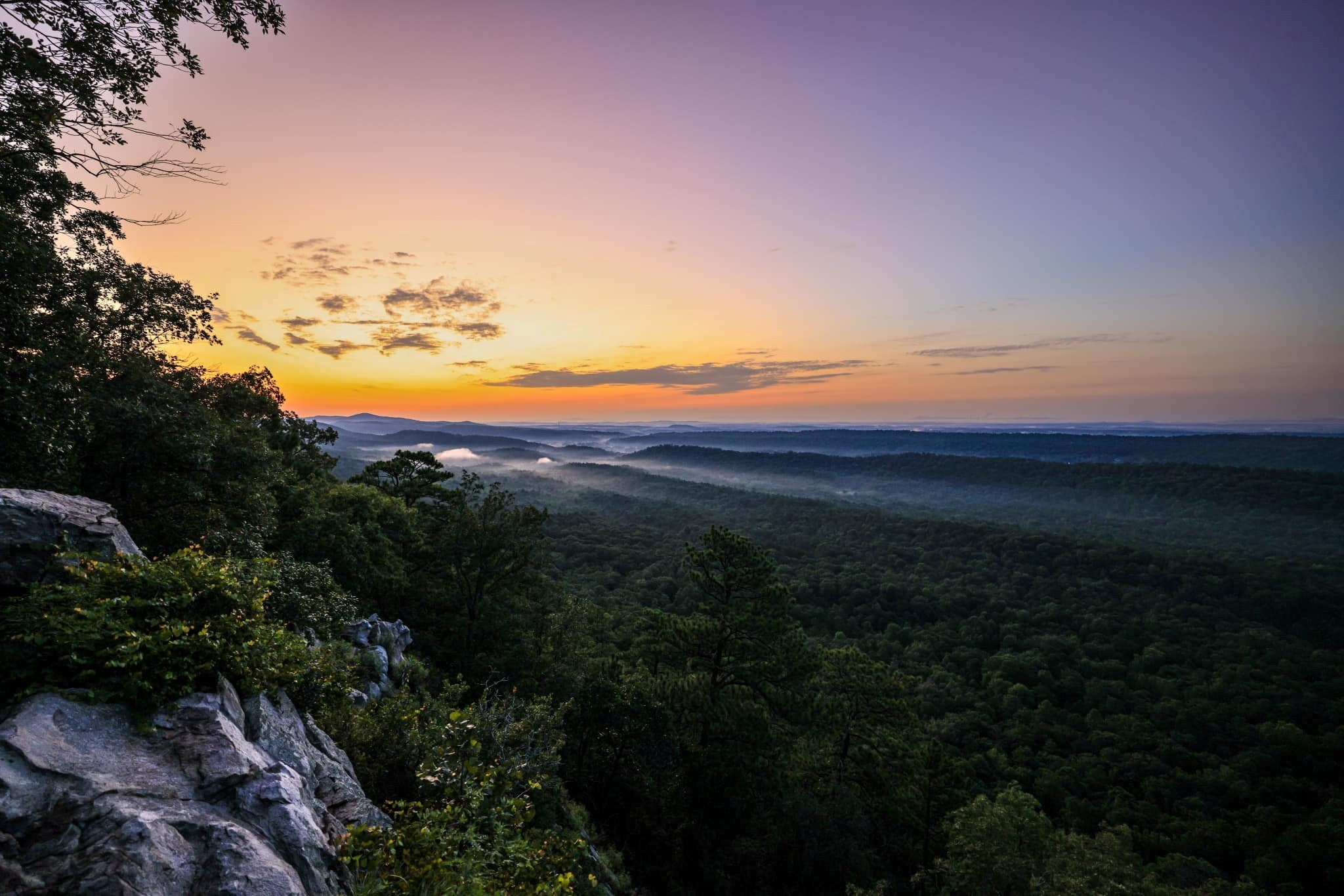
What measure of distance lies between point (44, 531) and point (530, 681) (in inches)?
721

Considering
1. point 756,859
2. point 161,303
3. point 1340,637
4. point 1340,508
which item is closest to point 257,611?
point 161,303

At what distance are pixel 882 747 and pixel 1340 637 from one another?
4376 inches

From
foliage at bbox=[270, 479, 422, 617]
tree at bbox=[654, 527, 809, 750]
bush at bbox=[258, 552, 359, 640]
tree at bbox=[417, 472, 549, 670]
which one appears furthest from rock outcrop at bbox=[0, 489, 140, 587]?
tree at bbox=[654, 527, 809, 750]

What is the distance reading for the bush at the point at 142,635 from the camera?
18.1 feet

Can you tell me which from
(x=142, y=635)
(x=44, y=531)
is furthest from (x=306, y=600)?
(x=142, y=635)

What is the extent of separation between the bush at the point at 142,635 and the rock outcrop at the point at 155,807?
1.08 feet

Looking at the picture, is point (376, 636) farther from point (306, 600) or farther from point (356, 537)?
point (356, 537)

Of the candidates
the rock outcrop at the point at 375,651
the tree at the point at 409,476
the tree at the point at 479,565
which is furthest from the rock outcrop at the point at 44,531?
the tree at the point at 409,476

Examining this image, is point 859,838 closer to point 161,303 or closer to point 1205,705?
point 161,303

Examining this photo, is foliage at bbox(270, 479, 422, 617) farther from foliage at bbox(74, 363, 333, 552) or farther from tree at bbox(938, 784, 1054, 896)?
tree at bbox(938, 784, 1054, 896)

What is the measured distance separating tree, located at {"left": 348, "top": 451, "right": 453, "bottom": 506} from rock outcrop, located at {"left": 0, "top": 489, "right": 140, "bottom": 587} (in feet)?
92.1

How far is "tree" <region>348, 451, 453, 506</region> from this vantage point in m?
35.6

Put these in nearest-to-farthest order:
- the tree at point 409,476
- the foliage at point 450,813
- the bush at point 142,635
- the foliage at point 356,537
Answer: the bush at point 142,635 → the foliage at point 450,813 → the foliage at point 356,537 → the tree at point 409,476

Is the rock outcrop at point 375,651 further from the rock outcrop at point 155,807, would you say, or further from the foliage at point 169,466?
the rock outcrop at point 155,807
